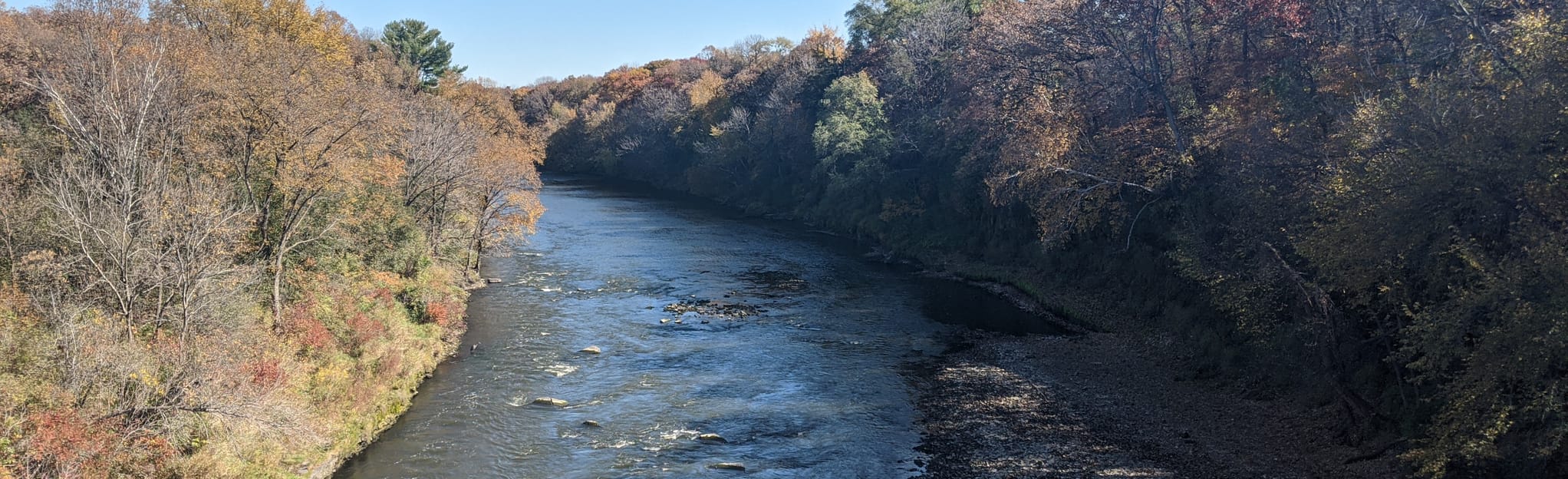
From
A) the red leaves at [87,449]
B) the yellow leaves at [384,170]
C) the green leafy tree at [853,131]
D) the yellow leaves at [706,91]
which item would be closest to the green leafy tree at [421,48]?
the yellow leaves at [706,91]

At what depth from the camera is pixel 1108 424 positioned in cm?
2231

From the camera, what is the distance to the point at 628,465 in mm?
20156

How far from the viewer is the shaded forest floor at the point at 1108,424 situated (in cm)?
1938

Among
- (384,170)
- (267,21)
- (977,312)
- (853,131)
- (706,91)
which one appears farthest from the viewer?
(706,91)

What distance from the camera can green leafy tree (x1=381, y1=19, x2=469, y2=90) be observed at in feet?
235

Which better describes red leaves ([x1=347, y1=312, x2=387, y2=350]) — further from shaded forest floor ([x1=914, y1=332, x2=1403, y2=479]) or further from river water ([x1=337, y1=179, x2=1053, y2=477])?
shaded forest floor ([x1=914, y1=332, x2=1403, y2=479])

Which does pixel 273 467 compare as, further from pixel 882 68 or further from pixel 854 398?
pixel 882 68

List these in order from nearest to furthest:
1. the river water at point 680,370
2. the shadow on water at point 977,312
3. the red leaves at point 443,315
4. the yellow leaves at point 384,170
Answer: the river water at point 680,370 < the yellow leaves at point 384,170 < the red leaves at point 443,315 < the shadow on water at point 977,312

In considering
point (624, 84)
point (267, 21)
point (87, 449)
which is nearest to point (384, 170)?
point (87, 449)

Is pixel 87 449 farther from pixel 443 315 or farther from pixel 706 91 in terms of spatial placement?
pixel 706 91

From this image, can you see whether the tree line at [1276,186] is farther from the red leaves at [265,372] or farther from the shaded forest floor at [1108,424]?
the red leaves at [265,372]

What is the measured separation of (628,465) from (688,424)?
2.92 metres

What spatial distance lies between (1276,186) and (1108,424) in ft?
25.4

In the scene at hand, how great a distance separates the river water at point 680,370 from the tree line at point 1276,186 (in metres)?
6.73
